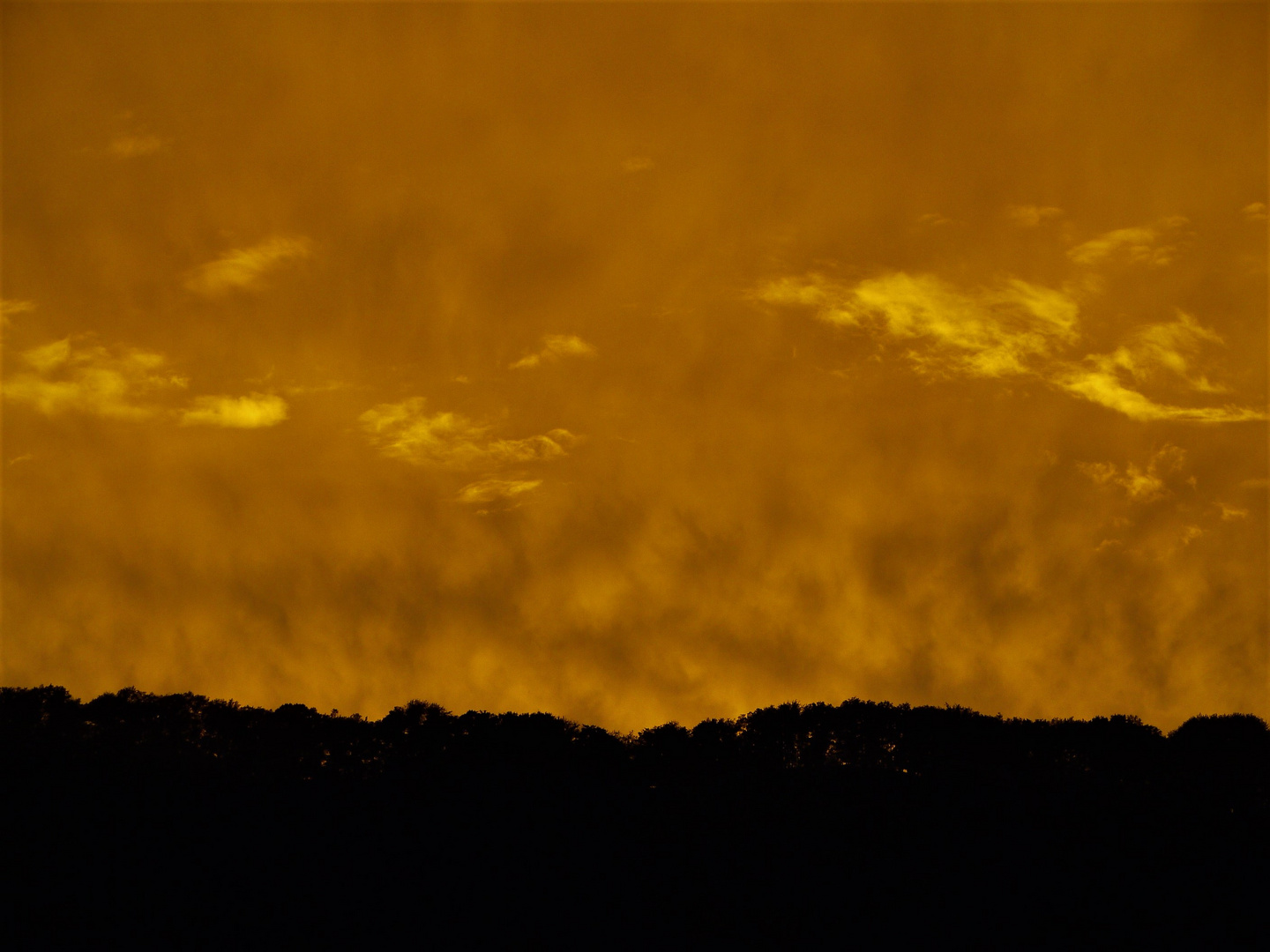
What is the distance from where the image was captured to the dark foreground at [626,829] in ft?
135

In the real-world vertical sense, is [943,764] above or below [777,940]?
above

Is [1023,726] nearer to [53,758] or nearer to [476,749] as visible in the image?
[476,749]

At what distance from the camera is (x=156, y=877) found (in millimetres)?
42438

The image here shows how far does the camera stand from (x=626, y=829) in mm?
44781

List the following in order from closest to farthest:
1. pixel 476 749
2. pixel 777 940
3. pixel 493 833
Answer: pixel 777 940 → pixel 493 833 → pixel 476 749

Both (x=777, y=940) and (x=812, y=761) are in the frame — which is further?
(x=812, y=761)

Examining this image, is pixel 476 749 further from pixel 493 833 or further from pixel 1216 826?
pixel 1216 826

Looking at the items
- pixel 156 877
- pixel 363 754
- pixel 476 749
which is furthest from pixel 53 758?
pixel 476 749

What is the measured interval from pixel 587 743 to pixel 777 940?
10.7 m

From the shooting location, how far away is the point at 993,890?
41.7 meters

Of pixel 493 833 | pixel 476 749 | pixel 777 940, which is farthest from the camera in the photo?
pixel 476 749

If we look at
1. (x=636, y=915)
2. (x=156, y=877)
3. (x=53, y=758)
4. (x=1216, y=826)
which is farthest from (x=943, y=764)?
(x=53, y=758)

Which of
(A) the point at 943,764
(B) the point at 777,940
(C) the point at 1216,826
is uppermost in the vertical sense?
(A) the point at 943,764

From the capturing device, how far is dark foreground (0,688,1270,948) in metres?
41.1
